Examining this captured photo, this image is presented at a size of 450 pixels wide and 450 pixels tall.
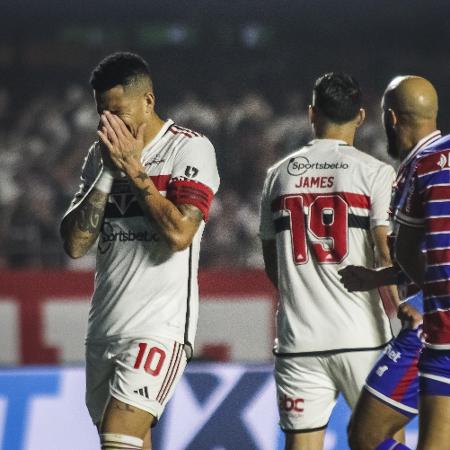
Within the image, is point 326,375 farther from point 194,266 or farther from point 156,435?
point 156,435

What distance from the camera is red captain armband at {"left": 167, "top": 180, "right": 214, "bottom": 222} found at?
13.8 ft

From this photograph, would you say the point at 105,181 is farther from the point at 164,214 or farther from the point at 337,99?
the point at 337,99

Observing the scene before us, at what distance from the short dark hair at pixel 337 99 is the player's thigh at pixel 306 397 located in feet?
3.44

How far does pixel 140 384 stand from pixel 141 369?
53mm

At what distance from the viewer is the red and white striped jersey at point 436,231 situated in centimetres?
359

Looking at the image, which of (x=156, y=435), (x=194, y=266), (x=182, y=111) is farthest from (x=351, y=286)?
(x=182, y=111)

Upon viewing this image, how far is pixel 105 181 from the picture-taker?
429 cm

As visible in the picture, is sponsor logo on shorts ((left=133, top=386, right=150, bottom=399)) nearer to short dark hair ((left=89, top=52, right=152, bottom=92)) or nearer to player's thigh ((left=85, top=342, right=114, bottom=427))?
player's thigh ((left=85, top=342, right=114, bottom=427))

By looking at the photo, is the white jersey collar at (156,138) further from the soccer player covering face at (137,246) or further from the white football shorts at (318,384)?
the white football shorts at (318,384)

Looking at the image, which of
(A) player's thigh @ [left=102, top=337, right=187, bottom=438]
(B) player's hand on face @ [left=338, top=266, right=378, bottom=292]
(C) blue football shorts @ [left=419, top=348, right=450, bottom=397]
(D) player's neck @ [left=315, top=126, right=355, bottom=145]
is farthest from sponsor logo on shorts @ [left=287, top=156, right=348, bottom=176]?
(C) blue football shorts @ [left=419, top=348, right=450, bottom=397]

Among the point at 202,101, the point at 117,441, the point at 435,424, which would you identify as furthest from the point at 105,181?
the point at 202,101

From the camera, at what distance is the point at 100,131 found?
4.20 m

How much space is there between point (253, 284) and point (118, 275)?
5214 millimetres

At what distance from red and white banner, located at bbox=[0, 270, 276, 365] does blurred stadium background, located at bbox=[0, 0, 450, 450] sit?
1 centimetres
